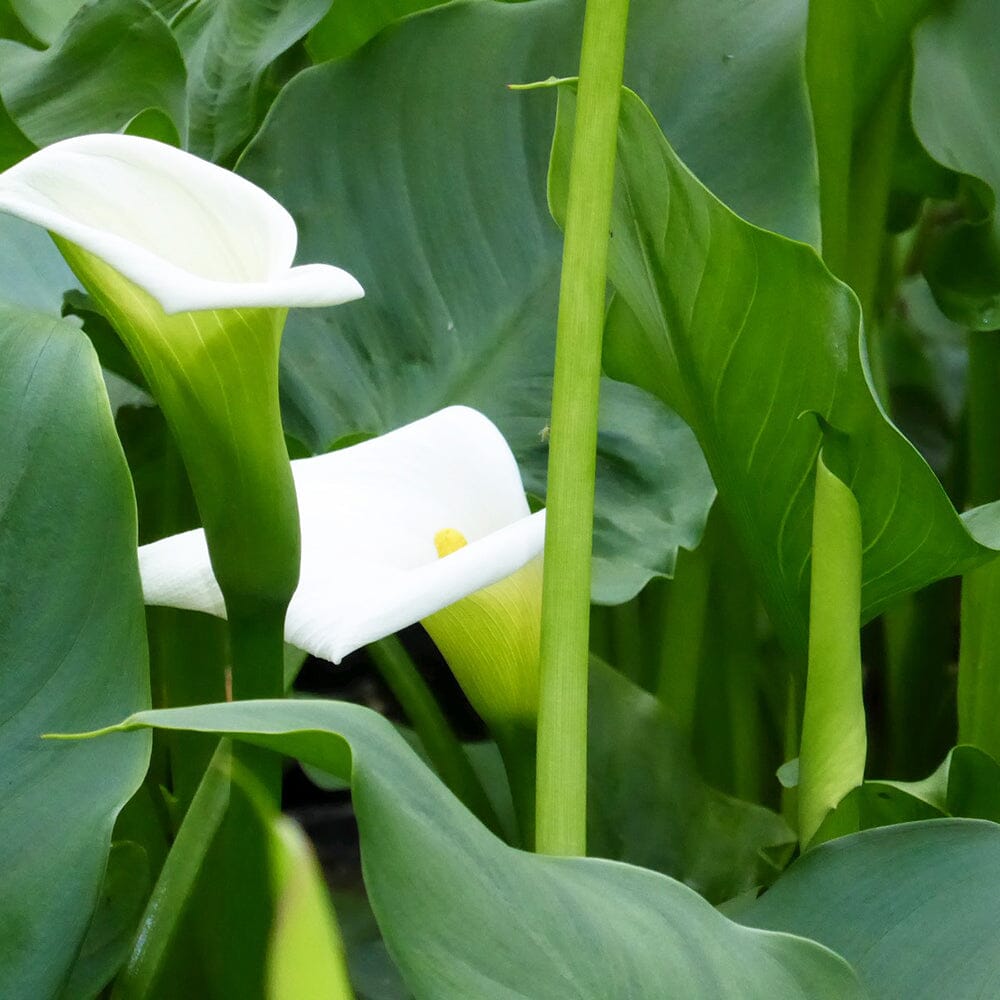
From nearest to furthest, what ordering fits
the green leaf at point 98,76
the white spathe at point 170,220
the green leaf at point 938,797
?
the white spathe at point 170,220 < the green leaf at point 938,797 < the green leaf at point 98,76

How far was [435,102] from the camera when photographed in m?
0.58

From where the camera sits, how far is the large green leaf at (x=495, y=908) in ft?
0.71

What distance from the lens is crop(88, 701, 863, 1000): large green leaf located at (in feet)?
0.71

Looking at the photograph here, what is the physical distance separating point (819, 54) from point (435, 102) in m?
0.17

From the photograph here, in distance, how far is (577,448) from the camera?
0.32 metres

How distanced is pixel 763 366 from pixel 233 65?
0.38 m

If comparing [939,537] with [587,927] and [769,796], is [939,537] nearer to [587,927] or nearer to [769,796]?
[587,927]

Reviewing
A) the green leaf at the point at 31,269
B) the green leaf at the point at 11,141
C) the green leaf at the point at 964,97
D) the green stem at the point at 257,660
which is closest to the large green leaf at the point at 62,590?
the green stem at the point at 257,660

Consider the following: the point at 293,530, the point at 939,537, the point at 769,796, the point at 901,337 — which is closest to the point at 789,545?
the point at 939,537

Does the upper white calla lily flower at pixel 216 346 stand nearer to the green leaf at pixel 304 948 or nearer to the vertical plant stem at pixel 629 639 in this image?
the green leaf at pixel 304 948

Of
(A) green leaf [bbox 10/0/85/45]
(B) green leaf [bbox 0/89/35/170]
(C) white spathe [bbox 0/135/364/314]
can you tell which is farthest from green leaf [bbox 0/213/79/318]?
(A) green leaf [bbox 10/0/85/45]

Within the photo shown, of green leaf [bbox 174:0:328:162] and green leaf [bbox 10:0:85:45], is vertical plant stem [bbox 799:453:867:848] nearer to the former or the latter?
green leaf [bbox 174:0:328:162]

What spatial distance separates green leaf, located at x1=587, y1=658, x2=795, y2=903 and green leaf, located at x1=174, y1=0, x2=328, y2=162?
332 mm

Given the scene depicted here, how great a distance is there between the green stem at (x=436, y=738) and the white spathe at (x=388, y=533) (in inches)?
6.6
